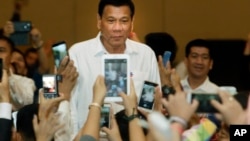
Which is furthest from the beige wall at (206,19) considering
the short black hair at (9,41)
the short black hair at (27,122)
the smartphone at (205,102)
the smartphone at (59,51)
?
the smartphone at (205,102)

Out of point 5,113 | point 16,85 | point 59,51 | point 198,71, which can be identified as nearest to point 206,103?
point 5,113

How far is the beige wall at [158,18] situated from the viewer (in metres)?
6.75

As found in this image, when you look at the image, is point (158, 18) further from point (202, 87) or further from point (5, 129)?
point (5, 129)

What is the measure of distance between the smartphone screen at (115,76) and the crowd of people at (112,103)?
0.06m

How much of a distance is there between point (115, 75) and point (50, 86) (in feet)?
1.06

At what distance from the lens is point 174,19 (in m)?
6.86

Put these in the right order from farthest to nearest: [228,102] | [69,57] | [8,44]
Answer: [8,44]
[69,57]
[228,102]

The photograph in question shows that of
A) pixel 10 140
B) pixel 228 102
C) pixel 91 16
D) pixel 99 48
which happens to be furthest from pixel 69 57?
pixel 91 16

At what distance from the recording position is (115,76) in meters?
3.45

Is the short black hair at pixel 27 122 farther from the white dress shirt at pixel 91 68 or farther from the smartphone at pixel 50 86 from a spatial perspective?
the white dress shirt at pixel 91 68

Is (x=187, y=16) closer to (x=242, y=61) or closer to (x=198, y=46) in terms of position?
(x=242, y=61)

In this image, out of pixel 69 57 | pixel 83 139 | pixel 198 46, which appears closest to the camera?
pixel 83 139

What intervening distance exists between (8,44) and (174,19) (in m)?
2.64

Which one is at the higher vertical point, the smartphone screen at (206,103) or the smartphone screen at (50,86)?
the smartphone screen at (206,103)
